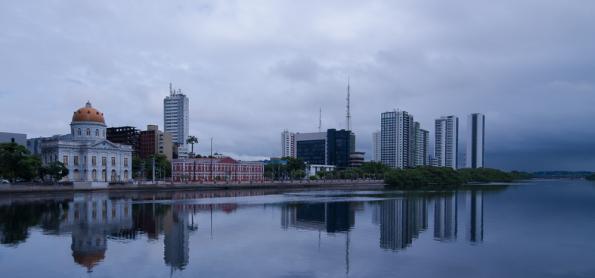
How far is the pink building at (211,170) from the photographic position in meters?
111

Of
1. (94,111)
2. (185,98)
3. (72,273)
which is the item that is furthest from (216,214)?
(185,98)

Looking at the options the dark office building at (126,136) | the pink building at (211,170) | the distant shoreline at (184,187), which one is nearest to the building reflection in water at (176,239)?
the distant shoreline at (184,187)

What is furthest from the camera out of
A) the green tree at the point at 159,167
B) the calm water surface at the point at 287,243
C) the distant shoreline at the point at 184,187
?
the green tree at the point at 159,167

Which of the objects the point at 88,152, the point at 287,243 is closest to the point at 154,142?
the point at 88,152

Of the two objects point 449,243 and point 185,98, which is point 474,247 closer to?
point 449,243

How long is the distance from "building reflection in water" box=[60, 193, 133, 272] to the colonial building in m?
33.1

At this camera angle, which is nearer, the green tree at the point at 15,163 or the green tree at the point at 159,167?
the green tree at the point at 15,163

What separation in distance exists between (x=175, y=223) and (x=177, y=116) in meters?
157

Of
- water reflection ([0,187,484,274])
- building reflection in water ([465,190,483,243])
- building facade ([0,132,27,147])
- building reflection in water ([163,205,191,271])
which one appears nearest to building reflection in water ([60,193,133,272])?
water reflection ([0,187,484,274])

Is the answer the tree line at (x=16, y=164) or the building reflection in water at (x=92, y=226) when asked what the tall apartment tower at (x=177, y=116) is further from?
the building reflection in water at (x=92, y=226)

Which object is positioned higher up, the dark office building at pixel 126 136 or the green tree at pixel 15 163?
the dark office building at pixel 126 136

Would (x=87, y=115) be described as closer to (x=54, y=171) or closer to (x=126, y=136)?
(x=54, y=171)

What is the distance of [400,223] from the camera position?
40.8 m

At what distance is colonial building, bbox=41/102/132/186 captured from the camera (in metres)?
85.1
